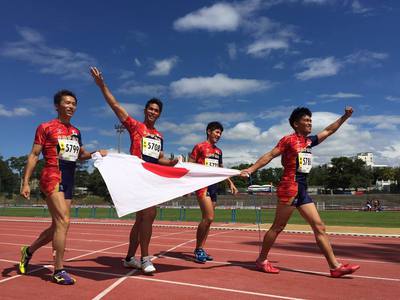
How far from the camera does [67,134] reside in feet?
18.4

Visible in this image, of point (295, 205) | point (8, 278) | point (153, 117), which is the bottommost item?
point (8, 278)

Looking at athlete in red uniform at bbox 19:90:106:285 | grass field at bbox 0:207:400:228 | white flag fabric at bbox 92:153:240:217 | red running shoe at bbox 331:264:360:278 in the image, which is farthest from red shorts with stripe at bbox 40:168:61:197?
grass field at bbox 0:207:400:228

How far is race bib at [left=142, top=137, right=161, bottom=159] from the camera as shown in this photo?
6.18 m

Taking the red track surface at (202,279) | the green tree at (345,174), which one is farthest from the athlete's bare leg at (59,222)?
the green tree at (345,174)

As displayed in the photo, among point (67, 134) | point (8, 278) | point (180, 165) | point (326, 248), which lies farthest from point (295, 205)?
point (8, 278)

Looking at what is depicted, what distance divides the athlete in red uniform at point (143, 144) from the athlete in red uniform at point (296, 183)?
1.42 m

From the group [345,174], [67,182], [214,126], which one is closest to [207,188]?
[214,126]

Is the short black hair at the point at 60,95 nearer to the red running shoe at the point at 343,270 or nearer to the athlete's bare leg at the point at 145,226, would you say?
the athlete's bare leg at the point at 145,226

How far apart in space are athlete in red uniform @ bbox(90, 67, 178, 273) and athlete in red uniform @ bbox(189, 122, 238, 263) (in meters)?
1.00

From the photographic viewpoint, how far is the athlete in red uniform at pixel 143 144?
5883mm

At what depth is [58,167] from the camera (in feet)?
18.0

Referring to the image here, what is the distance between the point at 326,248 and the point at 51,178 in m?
3.94

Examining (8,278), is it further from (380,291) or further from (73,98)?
(380,291)

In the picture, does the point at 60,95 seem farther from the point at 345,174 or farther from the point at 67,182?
the point at 345,174
